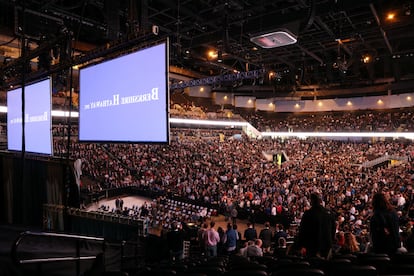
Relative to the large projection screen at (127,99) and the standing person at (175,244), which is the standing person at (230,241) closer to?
the standing person at (175,244)

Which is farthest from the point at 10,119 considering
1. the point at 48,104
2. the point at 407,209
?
the point at 407,209

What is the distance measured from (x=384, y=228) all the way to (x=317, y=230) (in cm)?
75

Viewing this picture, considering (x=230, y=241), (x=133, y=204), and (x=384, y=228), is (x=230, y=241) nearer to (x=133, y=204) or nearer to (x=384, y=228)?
(x=384, y=228)

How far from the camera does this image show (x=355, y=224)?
8.55 metres

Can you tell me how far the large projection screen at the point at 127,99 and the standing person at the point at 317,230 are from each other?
1820 millimetres

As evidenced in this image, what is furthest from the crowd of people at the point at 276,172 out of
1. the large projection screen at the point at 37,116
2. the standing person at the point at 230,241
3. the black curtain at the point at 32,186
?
the standing person at the point at 230,241

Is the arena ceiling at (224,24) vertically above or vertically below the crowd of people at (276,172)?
above

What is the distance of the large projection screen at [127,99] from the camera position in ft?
11.5

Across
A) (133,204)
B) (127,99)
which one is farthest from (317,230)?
(133,204)

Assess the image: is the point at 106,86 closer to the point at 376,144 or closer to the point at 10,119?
the point at 10,119

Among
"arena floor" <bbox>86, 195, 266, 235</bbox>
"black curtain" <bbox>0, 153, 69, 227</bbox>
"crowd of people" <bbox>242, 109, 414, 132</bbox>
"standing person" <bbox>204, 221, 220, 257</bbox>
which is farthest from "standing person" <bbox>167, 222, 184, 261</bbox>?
"crowd of people" <bbox>242, 109, 414, 132</bbox>

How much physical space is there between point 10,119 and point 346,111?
30.4 meters

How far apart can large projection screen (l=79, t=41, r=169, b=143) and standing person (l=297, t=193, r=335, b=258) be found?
1.82 meters

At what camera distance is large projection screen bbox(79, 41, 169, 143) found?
351 cm
